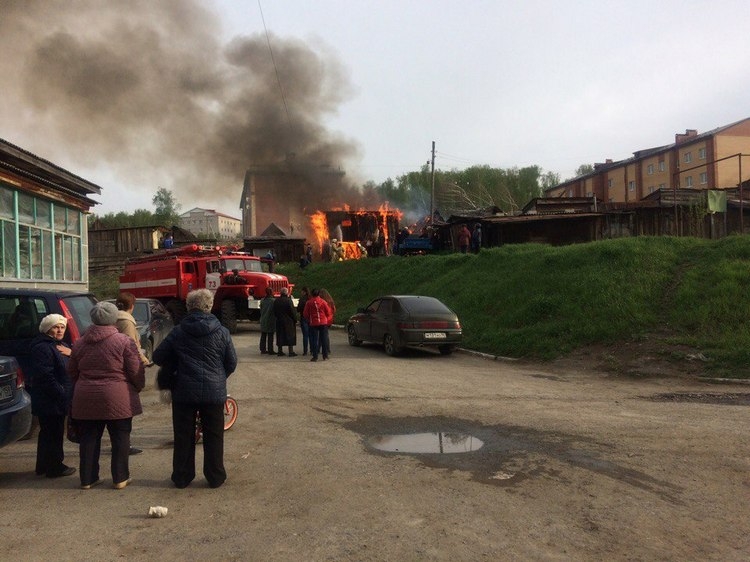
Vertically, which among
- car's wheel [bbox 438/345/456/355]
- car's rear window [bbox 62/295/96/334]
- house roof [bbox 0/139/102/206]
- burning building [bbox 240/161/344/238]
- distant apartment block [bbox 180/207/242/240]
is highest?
distant apartment block [bbox 180/207/242/240]

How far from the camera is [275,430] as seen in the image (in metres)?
6.82

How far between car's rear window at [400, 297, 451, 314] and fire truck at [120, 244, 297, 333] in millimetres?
5776

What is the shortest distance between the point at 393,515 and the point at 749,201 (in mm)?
29518

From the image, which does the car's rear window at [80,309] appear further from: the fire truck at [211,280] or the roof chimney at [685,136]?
the roof chimney at [685,136]

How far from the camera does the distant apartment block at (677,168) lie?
Answer: 164ft

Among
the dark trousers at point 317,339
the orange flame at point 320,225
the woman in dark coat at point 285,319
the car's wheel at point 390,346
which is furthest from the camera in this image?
the orange flame at point 320,225

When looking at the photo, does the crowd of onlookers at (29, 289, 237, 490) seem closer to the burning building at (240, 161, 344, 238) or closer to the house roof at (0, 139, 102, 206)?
the house roof at (0, 139, 102, 206)

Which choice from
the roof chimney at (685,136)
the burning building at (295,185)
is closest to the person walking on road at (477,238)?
the burning building at (295,185)

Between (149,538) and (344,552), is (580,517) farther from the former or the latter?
(149,538)

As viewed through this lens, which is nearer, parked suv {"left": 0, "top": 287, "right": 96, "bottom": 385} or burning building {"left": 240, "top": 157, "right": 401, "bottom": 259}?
parked suv {"left": 0, "top": 287, "right": 96, "bottom": 385}

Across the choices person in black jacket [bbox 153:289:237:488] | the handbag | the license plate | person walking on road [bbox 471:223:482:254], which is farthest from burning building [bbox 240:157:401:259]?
person in black jacket [bbox 153:289:237:488]

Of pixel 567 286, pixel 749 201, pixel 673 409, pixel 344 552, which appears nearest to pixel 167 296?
pixel 567 286

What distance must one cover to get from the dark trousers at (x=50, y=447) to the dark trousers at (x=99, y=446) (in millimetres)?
498

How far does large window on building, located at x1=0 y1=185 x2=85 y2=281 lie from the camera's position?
585 inches
